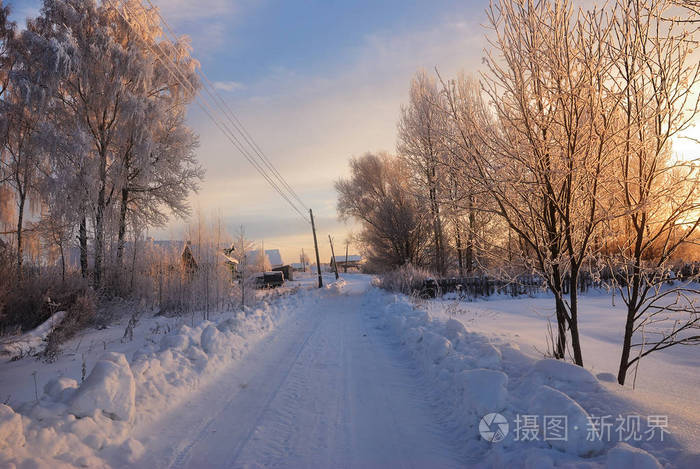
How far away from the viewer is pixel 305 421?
3.61 meters

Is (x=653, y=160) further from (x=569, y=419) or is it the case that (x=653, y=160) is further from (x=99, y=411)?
(x=99, y=411)

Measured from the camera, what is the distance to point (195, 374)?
5.02 m

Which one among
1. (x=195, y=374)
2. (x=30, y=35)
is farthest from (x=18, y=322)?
(x=30, y=35)

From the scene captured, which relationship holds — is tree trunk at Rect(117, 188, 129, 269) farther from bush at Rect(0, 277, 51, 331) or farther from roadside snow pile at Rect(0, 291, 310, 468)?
roadside snow pile at Rect(0, 291, 310, 468)

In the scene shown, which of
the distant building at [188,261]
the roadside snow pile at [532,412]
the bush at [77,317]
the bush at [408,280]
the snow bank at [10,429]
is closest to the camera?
the roadside snow pile at [532,412]

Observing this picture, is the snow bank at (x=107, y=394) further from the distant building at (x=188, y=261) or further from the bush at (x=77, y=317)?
the distant building at (x=188, y=261)

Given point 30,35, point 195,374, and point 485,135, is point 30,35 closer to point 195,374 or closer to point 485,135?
point 195,374

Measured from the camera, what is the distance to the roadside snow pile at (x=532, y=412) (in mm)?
2484

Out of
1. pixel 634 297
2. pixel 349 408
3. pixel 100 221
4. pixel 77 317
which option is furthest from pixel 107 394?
pixel 100 221

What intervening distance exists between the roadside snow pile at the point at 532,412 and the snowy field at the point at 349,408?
0.5 inches

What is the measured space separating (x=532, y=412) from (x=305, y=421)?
2.11 metres

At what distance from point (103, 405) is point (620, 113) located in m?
6.08

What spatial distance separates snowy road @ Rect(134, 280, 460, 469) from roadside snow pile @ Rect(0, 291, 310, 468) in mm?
216

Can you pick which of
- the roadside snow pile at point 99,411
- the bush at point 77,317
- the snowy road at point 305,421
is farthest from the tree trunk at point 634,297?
the bush at point 77,317
